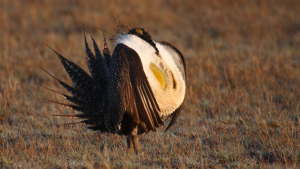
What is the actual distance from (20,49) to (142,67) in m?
4.85

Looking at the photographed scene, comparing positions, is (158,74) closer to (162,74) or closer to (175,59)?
(162,74)

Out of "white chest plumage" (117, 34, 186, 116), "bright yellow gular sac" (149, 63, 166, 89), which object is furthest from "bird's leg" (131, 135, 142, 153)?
"bright yellow gular sac" (149, 63, 166, 89)

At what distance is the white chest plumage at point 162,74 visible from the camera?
2479 millimetres

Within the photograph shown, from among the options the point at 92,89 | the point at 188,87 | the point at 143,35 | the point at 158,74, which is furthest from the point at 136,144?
the point at 188,87

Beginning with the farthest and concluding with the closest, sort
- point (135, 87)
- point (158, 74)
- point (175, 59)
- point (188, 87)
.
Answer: point (188, 87) → point (175, 59) → point (158, 74) → point (135, 87)

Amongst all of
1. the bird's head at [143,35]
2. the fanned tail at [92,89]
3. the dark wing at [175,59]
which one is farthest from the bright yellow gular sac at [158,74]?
the fanned tail at [92,89]

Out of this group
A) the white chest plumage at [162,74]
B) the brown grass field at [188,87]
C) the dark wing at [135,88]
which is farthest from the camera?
the brown grass field at [188,87]

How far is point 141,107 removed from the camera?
2418 mm

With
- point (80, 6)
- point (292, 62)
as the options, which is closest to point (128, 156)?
point (292, 62)

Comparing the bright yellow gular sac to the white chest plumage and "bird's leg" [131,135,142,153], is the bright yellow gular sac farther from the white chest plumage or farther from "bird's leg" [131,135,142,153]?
"bird's leg" [131,135,142,153]

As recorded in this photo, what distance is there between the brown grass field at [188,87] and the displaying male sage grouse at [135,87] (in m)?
0.22

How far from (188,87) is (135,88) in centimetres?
247

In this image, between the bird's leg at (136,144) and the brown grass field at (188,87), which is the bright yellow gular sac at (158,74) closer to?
the brown grass field at (188,87)

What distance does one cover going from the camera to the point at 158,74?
2.55m
